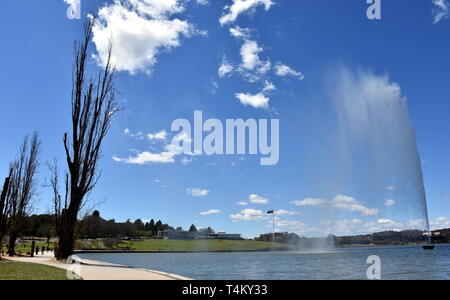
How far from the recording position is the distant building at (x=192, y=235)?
16825 centimetres

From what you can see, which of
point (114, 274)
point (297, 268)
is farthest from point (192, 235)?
point (114, 274)

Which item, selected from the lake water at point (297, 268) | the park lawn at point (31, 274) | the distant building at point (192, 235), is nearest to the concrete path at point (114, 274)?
the park lawn at point (31, 274)

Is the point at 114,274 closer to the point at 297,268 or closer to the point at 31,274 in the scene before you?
the point at 31,274

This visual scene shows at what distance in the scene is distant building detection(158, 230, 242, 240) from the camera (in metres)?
168

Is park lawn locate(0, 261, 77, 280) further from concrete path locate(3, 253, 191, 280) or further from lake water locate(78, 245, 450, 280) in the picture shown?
lake water locate(78, 245, 450, 280)

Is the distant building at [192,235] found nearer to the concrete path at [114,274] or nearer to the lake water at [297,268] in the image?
the lake water at [297,268]

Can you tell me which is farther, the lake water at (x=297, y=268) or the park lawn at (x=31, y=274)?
the lake water at (x=297, y=268)

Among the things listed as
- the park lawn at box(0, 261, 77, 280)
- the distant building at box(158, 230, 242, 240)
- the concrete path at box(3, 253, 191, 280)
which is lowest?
the distant building at box(158, 230, 242, 240)

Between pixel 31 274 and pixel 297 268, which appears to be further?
pixel 297 268

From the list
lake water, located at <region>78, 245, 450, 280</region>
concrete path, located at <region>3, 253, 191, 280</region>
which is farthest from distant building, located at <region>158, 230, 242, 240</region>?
concrete path, located at <region>3, 253, 191, 280</region>

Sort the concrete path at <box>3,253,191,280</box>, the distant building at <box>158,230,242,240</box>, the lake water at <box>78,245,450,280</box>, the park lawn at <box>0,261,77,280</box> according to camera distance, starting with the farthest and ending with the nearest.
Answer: the distant building at <box>158,230,242,240</box>, the lake water at <box>78,245,450,280</box>, the concrete path at <box>3,253,191,280</box>, the park lawn at <box>0,261,77,280</box>

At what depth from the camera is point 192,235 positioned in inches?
6845
